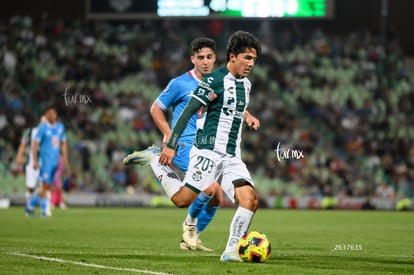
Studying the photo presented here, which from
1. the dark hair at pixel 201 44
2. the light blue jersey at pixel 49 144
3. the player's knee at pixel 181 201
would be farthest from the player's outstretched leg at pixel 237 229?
the light blue jersey at pixel 49 144

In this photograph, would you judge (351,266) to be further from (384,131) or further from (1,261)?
(384,131)

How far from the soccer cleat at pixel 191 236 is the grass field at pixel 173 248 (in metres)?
0.20

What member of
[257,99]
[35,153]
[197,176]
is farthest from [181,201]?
[257,99]

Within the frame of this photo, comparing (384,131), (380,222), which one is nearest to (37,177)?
(380,222)

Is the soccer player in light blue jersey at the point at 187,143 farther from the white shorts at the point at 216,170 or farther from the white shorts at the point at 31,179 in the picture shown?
Answer: the white shorts at the point at 31,179

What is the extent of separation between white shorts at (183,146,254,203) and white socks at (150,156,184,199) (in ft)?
3.20

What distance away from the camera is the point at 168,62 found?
3491 cm

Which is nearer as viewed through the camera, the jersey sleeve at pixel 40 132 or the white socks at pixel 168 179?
the white socks at pixel 168 179

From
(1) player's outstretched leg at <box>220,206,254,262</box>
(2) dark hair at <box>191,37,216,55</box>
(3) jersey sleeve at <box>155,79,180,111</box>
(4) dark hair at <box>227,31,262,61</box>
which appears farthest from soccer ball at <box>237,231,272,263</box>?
(2) dark hair at <box>191,37,216,55</box>

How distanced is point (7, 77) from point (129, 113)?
4.60 metres

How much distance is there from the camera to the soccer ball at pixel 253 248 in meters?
9.67

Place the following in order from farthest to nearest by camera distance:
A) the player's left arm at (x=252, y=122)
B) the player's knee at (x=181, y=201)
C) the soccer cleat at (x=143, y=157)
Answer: the soccer cleat at (x=143, y=157) → the player's knee at (x=181, y=201) → the player's left arm at (x=252, y=122)

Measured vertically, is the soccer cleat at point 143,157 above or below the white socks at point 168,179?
above

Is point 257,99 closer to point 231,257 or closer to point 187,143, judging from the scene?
point 187,143
